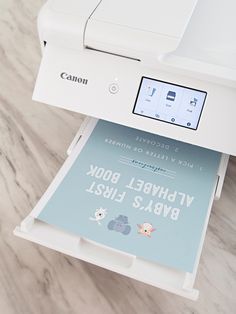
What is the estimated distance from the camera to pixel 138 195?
2.03ft

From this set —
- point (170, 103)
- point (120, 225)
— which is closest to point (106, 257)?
point (120, 225)

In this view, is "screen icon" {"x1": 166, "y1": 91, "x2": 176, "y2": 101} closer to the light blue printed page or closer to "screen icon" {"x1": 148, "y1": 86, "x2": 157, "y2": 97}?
"screen icon" {"x1": 148, "y1": 86, "x2": 157, "y2": 97}

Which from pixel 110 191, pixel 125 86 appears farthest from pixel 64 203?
pixel 125 86

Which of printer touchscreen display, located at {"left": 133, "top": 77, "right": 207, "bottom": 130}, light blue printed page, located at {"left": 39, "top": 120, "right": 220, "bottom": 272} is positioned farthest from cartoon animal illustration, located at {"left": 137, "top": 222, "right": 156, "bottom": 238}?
printer touchscreen display, located at {"left": 133, "top": 77, "right": 207, "bottom": 130}

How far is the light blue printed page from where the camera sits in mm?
566

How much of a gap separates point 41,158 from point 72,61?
182mm

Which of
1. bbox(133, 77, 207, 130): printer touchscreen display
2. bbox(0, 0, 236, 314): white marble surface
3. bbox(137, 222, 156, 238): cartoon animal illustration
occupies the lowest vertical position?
bbox(0, 0, 236, 314): white marble surface

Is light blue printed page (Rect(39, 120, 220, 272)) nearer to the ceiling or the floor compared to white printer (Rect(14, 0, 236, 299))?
nearer to the floor

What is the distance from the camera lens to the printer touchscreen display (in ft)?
1.89

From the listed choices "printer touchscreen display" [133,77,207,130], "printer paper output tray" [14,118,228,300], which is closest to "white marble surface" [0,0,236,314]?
"printer paper output tray" [14,118,228,300]

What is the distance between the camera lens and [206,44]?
580mm

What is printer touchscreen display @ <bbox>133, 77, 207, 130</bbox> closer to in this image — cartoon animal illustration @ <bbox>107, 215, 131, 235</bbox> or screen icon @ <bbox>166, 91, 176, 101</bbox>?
screen icon @ <bbox>166, 91, 176, 101</bbox>

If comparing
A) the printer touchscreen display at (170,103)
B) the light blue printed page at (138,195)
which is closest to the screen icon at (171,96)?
the printer touchscreen display at (170,103)

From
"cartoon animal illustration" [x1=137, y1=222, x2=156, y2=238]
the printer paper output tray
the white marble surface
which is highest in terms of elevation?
"cartoon animal illustration" [x1=137, y1=222, x2=156, y2=238]
